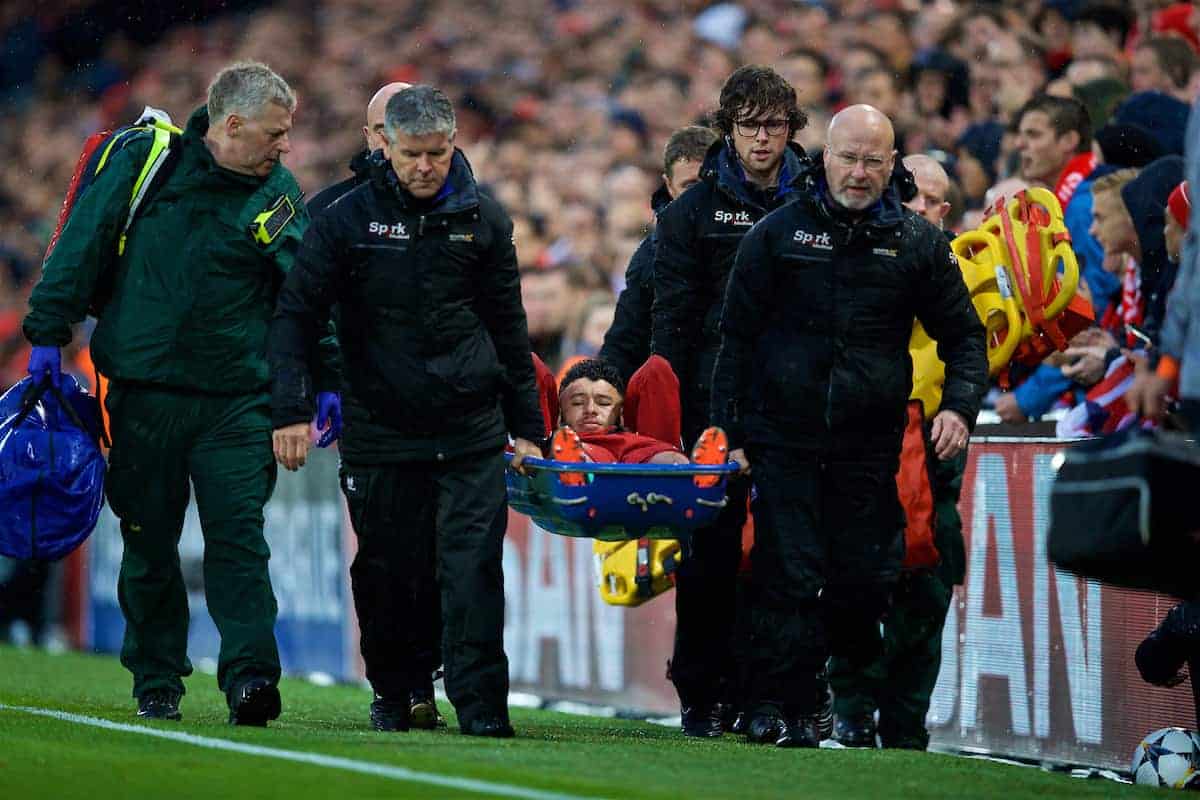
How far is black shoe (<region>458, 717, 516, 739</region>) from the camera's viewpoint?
8422mm

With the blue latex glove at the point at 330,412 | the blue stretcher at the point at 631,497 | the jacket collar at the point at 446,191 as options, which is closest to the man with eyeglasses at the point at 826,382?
the blue stretcher at the point at 631,497

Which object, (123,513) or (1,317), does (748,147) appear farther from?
(1,317)

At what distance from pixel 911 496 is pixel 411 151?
7.73ft

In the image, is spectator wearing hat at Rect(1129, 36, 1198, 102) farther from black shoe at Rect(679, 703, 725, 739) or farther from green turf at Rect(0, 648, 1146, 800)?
green turf at Rect(0, 648, 1146, 800)

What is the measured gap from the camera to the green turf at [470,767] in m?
6.59

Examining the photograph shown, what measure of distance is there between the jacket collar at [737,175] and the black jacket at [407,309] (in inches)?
44.4

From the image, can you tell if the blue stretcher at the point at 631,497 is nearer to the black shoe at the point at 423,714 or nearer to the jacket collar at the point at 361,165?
the black shoe at the point at 423,714

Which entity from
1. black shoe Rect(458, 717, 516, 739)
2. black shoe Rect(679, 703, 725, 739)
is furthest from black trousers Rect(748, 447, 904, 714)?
black shoe Rect(458, 717, 516, 739)

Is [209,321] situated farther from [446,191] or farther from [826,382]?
[826,382]

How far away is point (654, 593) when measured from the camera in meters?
Answer: 9.50

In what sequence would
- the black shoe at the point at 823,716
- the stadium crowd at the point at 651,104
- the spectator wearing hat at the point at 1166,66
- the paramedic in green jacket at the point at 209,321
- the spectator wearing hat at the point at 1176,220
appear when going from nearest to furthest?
the spectator wearing hat at the point at 1176,220, the paramedic in green jacket at the point at 209,321, the black shoe at the point at 823,716, the stadium crowd at the point at 651,104, the spectator wearing hat at the point at 1166,66

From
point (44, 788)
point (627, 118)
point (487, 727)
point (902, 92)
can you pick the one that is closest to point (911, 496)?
point (487, 727)

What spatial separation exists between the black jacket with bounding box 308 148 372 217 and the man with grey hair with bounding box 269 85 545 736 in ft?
1.68

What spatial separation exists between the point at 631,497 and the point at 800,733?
1.09 meters
